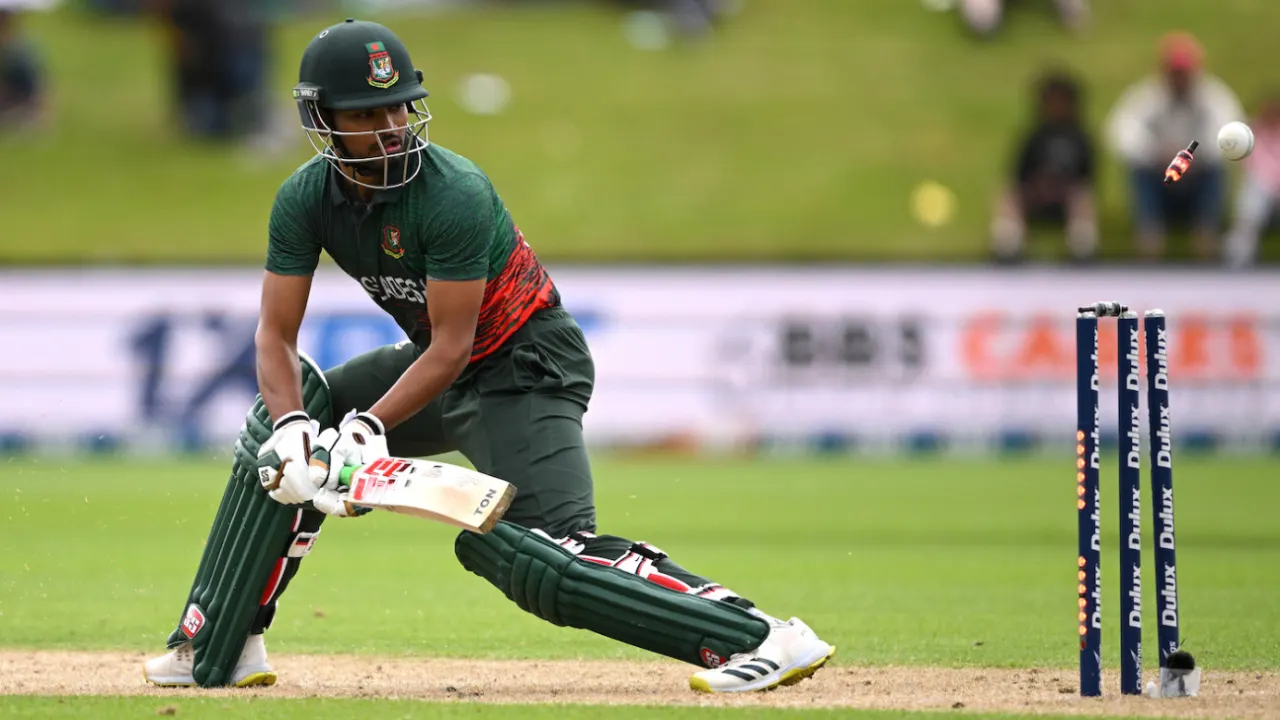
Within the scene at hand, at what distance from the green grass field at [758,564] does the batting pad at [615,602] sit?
0.43 m

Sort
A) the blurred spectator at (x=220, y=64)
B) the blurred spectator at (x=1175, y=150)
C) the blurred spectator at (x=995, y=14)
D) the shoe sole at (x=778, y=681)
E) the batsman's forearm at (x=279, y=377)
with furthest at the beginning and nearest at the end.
Answer: the blurred spectator at (x=995, y=14) → the blurred spectator at (x=220, y=64) → the blurred spectator at (x=1175, y=150) → the batsman's forearm at (x=279, y=377) → the shoe sole at (x=778, y=681)

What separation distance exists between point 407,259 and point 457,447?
62cm

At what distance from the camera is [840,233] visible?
18.3 m

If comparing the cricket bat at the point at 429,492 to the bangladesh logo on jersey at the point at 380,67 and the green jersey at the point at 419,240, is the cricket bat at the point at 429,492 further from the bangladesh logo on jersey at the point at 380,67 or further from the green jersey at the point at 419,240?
the bangladesh logo on jersey at the point at 380,67

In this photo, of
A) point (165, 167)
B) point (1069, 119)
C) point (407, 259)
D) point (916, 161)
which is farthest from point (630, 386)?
point (407, 259)

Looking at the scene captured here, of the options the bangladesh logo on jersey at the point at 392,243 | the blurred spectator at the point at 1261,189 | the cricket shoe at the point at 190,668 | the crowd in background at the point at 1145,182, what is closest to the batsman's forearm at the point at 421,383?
the bangladesh logo on jersey at the point at 392,243

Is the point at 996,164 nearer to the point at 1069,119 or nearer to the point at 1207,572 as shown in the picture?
the point at 1069,119

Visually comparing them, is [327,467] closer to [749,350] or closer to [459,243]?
[459,243]

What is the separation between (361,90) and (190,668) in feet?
5.40

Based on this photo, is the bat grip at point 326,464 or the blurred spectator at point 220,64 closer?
the bat grip at point 326,464

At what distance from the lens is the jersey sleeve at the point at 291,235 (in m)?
4.80

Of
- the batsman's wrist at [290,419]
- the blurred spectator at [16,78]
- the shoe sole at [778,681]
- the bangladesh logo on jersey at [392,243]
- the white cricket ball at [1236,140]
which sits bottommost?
the shoe sole at [778,681]

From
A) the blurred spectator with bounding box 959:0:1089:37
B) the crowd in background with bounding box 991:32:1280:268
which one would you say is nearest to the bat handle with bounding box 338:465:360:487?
the crowd in background with bounding box 991:32:1280:268

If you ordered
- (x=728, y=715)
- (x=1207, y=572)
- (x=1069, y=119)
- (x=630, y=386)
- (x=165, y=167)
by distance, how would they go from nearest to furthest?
(x=728, y=715) < (x=1207, y=572) < (x=630, y=386) < (x=1069, y=119) < (x=165, y=167)
